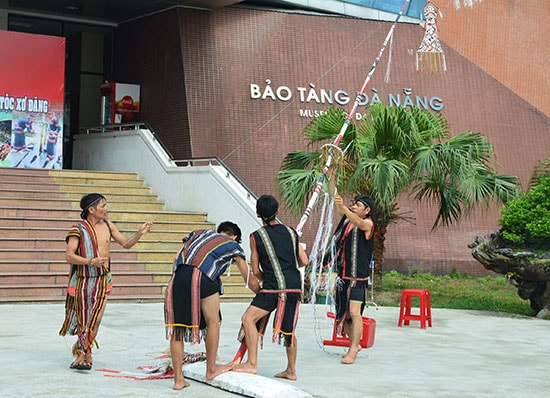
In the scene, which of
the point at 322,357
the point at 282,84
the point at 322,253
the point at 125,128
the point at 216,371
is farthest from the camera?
the point at 125,128

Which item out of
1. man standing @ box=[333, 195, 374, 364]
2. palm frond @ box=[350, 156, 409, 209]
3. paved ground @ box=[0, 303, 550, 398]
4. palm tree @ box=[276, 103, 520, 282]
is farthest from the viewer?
palm tree @ box=[276, 103, 520, 282]

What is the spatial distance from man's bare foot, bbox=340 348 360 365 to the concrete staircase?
581cm

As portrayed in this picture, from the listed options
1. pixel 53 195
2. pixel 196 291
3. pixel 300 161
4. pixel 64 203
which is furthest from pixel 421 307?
pixel 53 195

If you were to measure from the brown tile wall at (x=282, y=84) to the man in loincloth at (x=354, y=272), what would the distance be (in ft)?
32.2

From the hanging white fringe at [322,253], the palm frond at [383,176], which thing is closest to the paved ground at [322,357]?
the hanging white fringe at [322,253]

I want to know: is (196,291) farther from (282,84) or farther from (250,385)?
(282,84)

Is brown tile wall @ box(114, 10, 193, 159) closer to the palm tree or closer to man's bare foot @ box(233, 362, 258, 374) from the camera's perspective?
the palm tree

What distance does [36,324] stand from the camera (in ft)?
36.6

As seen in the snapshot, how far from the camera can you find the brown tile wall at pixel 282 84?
790 inches

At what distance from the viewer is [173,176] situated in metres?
18.9

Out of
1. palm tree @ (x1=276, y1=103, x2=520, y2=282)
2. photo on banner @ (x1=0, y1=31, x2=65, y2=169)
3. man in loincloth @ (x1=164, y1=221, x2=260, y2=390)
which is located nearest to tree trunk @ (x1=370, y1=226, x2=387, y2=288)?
palm tree @ (x1=276, y1=103, x2=520, y2=282)

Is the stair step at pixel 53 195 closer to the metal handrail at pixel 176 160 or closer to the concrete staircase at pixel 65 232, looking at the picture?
the concrete staircase at pixel 65 232

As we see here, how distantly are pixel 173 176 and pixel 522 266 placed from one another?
7.79 metres

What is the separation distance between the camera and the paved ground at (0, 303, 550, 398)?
7.62 metres
